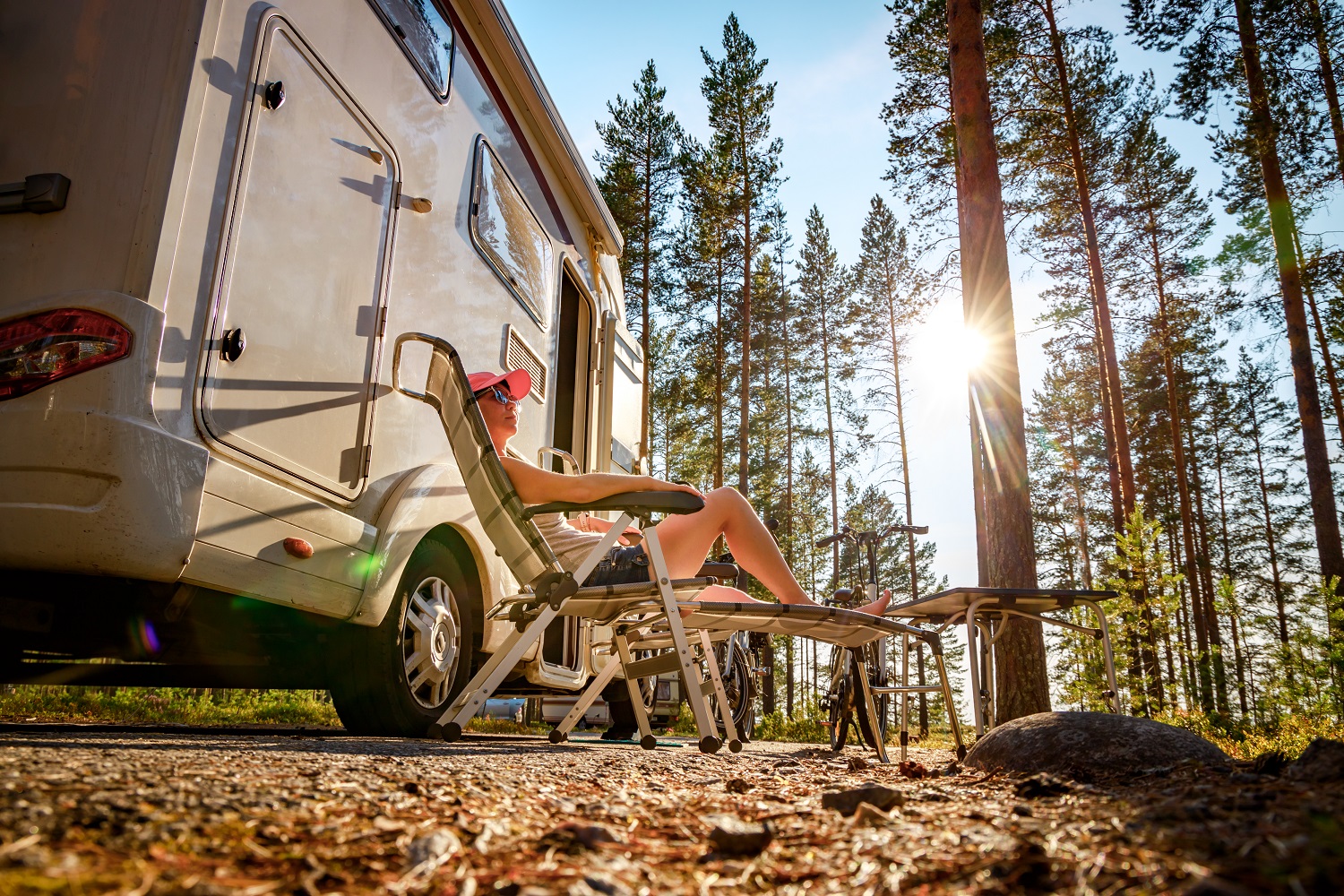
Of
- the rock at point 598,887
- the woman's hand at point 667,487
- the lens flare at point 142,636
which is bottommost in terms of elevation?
the rock at point 598,887

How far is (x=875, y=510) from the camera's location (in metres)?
28.8

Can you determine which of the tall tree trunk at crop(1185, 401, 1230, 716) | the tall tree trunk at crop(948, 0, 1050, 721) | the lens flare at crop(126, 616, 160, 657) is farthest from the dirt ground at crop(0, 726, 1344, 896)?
the tall tree trunk at crop(1185, 401, 1230, 716)

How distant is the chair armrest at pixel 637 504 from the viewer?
315 centimetres

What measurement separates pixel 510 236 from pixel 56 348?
2571 mm

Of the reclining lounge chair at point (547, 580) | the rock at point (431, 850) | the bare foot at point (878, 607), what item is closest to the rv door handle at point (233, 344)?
the reclining lounge chair at point (547, 580)

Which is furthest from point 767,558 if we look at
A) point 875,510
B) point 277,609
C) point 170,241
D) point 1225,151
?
point 875,510

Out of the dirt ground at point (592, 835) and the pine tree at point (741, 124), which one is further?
the pine tree at point (741, 124)

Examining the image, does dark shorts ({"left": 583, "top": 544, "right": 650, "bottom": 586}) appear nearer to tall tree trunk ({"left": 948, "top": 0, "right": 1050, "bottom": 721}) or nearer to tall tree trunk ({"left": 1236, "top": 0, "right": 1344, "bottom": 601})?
tall tree trunk ({"left": 948, "top": 0, "right": 1050, "bottom": 721})

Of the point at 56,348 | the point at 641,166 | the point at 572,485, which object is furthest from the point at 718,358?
the point at 56,348

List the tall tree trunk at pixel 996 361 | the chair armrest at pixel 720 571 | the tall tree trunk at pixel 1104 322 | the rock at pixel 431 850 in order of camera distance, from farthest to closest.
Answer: the tall tree trunk at pixel 1104 322, the tall tree trunk at pixel 996 361, the chair armrest at pixel 720 571, the rock at pixel 431 850

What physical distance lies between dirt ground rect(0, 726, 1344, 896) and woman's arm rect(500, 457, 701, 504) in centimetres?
165

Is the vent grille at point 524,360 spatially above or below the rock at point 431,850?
above

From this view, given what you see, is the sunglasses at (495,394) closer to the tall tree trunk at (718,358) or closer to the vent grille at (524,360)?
the vent grille at (524,360)

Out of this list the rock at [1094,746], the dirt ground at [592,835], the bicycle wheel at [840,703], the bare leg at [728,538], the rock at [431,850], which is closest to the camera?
the dirt ground at [592,835]
